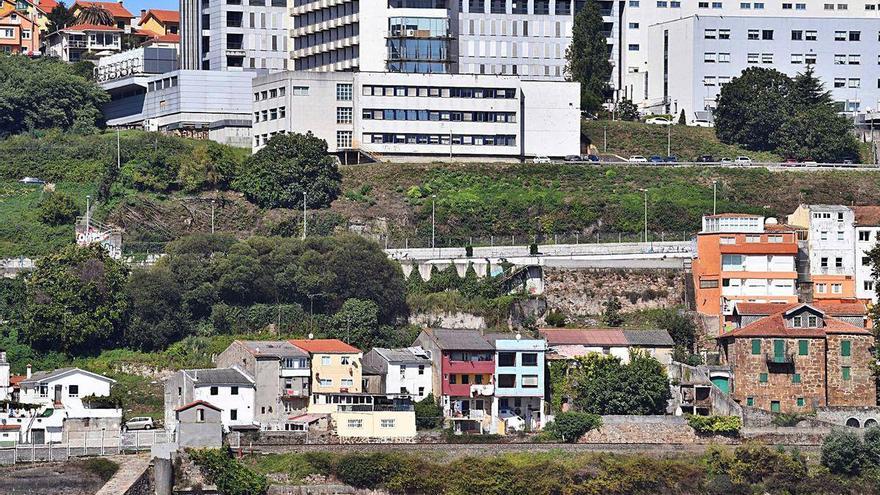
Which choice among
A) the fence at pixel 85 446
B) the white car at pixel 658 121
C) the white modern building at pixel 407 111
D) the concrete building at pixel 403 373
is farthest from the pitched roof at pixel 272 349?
the white car at pixel 658 121

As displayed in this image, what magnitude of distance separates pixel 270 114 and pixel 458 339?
108 ft

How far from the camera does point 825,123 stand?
134 meters

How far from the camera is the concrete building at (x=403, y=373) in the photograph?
95.6 m

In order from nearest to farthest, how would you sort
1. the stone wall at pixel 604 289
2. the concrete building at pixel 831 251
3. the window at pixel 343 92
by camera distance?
1. the concrete building at pixel 831 251
2. the stone wall at pixel 604 289
3. the window at pixel 343 92

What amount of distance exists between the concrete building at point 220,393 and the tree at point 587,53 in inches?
1961

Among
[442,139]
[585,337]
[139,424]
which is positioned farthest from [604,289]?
[139,424]

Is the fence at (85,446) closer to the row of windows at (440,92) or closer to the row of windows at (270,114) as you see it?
the row of windows at (270,114)

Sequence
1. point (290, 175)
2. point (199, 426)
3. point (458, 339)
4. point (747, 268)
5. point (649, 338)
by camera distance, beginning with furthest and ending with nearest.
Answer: point (290, 175) < point (747, 268) < point (649, 338) < point (458, 339) < point (199, 426)

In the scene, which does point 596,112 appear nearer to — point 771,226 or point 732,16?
point 732,16

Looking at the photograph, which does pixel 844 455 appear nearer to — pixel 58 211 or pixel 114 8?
pixel 58 211

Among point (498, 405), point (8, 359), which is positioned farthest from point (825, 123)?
point (8, 359)

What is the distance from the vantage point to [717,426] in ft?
301

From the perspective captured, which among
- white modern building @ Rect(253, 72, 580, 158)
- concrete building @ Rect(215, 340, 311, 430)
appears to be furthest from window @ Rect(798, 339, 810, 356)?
white modern building @ Rect(253, 72, 580, 158)

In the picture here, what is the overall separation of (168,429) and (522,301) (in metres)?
23.6
